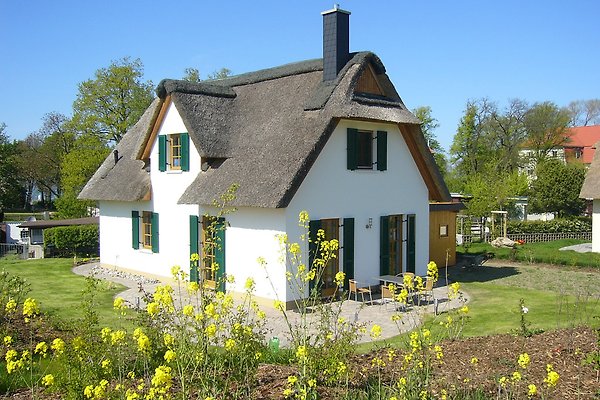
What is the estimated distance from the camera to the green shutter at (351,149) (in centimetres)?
1526

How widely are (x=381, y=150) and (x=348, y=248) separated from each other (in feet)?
10.2

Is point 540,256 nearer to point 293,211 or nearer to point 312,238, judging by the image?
point 312,238

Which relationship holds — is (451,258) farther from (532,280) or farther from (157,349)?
(157,349)

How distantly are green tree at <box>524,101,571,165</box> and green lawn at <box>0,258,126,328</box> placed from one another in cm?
4363

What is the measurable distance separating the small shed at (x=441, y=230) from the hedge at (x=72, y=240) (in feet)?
47.1

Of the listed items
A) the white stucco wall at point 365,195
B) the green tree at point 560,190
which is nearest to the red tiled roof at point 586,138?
the green tree at point 560,190

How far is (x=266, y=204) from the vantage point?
1327 centimetres

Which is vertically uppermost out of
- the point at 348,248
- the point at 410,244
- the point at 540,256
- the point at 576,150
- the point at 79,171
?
the point at 576,150

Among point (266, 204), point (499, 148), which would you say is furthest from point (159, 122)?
point (499, 148)

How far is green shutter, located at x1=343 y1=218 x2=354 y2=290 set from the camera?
15.0 metres

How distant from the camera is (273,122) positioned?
15.8 meters

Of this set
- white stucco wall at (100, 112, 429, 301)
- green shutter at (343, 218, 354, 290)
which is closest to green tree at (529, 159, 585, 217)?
white stucco wall at (100, 112, 429, 301)

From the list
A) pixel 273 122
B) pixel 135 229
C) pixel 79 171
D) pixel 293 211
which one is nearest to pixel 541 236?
pixel 273 122

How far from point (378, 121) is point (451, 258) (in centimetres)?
759
